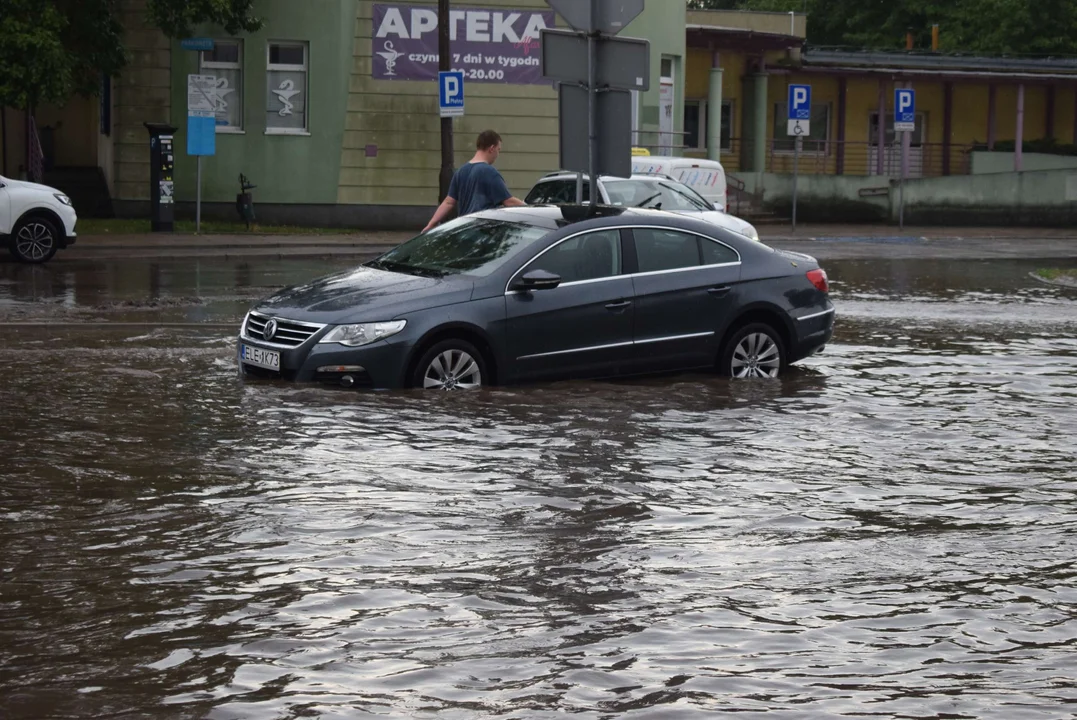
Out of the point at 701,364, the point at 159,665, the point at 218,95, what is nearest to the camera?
the point at 159,665

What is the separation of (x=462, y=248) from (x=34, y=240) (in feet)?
42.9

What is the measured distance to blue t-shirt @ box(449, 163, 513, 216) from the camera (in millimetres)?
15547

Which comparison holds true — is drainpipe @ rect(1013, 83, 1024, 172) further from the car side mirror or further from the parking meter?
the car side mirror

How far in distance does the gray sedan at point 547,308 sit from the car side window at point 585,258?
11 millimetres

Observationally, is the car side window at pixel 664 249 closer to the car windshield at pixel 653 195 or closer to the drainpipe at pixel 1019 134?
the car windshield at pixel 653 195

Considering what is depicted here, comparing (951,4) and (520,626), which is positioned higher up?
(951,4)

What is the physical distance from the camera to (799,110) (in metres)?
36.3

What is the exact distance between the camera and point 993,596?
664cm

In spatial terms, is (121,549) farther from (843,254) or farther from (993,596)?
(843,254)

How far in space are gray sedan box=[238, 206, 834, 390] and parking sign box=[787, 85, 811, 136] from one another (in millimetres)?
23316

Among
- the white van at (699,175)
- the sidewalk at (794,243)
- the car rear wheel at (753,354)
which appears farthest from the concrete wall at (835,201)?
the car rear wheel at (753,354)

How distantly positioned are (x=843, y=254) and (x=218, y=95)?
13286mm

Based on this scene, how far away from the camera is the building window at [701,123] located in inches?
1903

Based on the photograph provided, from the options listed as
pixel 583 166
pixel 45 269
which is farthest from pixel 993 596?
pixel 45 269
